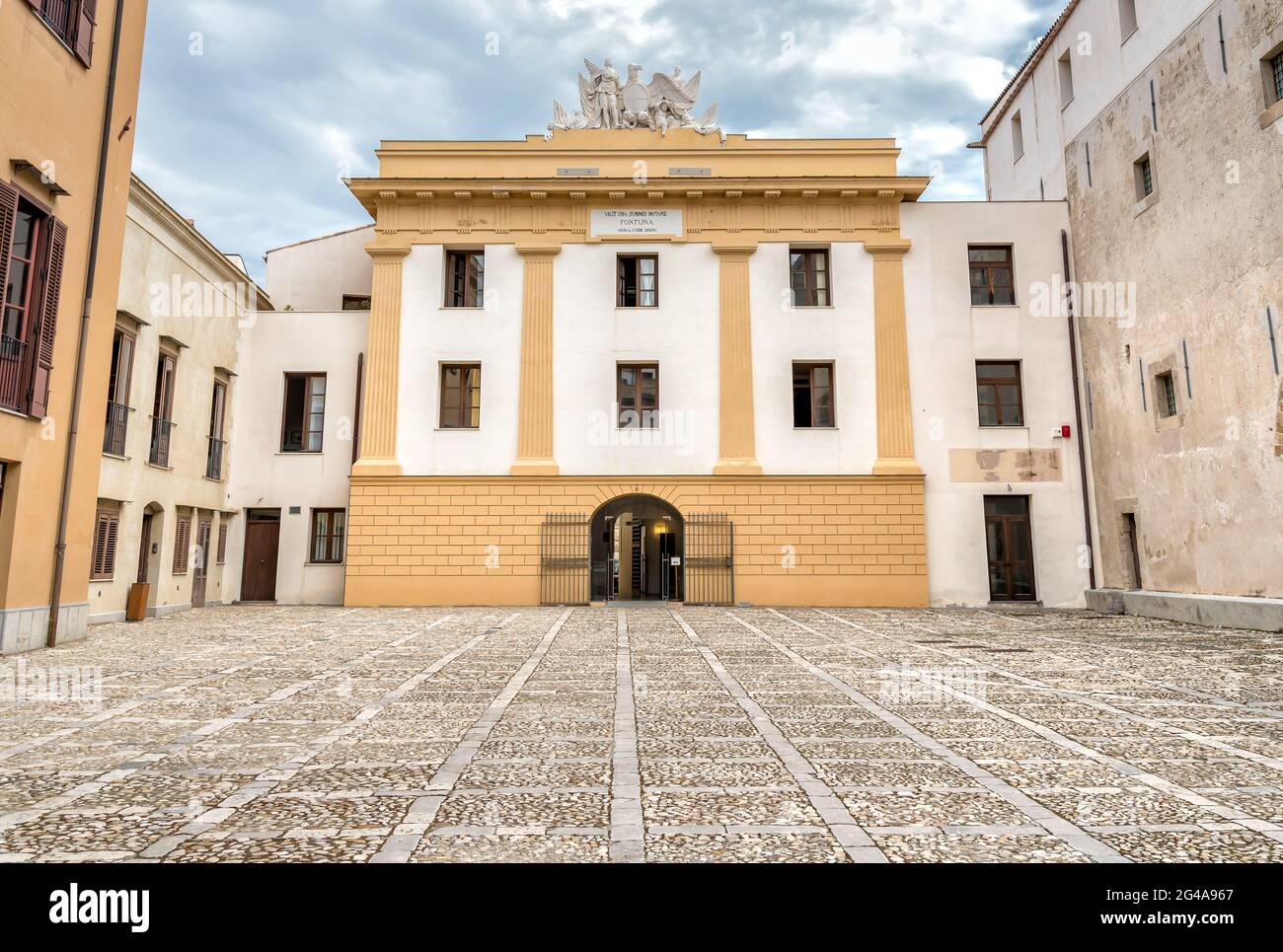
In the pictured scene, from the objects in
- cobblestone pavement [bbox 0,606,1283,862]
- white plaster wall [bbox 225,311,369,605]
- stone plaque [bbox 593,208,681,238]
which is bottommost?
cobblestone pavement [bbox 0,606,1283,862]

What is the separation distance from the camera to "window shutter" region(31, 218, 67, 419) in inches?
401

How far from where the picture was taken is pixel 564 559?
59.9ft

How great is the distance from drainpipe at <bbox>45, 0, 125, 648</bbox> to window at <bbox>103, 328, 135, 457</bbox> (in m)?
3.71

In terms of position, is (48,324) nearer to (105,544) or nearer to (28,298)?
(28,298)

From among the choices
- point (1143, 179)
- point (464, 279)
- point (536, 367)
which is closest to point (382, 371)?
point (464, 279)

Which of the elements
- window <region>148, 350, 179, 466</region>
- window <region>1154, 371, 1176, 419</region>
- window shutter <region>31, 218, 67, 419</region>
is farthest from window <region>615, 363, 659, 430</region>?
window shutter <region>31, 218, 67, 419</region>

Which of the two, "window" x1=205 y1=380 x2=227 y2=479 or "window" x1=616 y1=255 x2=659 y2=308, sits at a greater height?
"window" x1=616 y1=255 x2=659 y2=308

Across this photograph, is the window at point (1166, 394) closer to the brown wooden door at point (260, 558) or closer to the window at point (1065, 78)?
the window at point (1065, 78)

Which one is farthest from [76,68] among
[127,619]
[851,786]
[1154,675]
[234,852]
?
[1154,675]


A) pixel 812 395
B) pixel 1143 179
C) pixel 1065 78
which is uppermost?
pixel 1065 78

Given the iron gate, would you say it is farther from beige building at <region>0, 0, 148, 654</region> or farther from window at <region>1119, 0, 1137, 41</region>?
window at <region>1119, 0, 1137, 41</region>

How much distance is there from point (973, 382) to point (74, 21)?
18.0m

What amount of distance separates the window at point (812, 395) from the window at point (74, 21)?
14.3 meters

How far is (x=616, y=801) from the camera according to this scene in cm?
390
